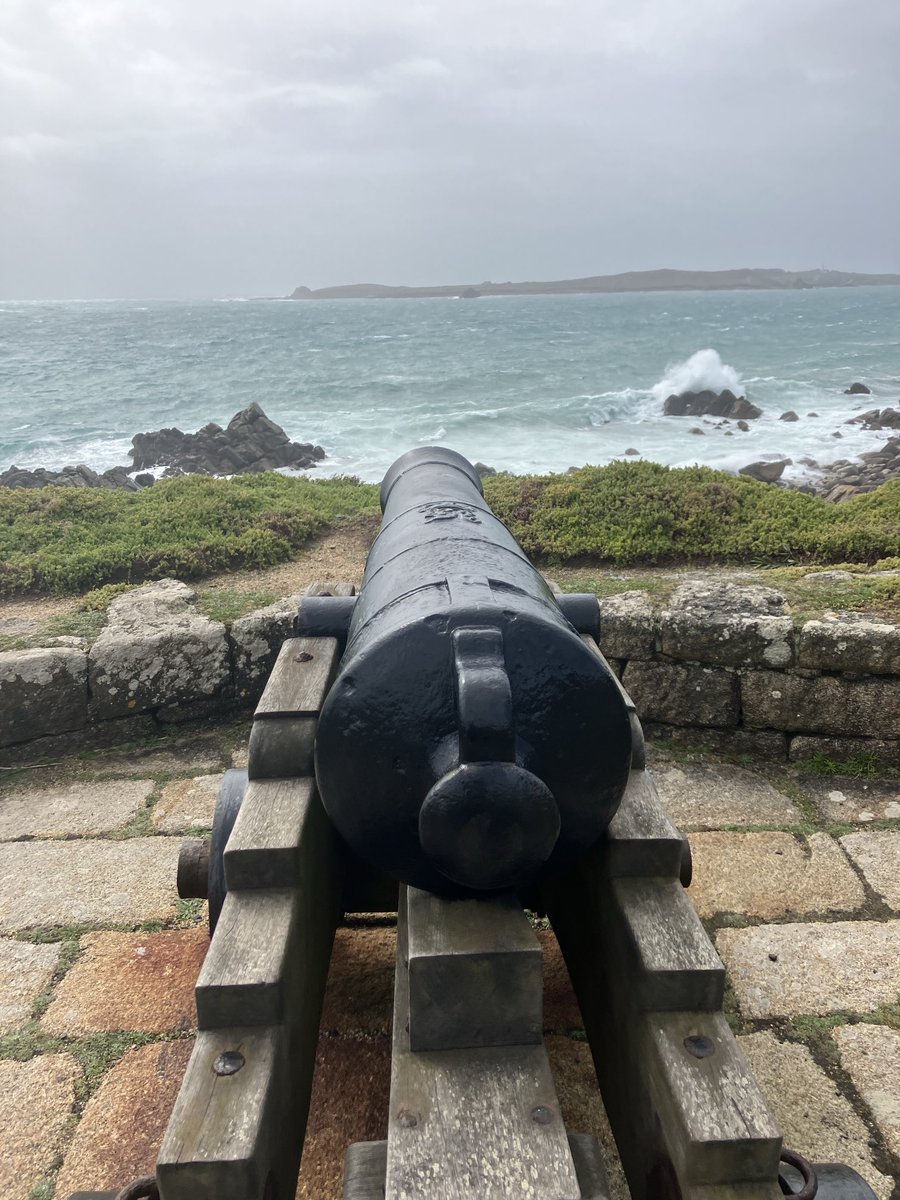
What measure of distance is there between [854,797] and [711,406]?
26963 mm

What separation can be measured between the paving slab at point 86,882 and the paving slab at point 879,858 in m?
2.32

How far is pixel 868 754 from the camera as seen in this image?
3928 mm

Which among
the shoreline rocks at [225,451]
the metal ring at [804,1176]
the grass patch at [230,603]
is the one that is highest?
the metal ring at [804,1176]

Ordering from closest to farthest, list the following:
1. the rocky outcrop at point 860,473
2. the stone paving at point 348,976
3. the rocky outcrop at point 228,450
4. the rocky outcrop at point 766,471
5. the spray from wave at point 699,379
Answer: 1. the stone paving at point 348,976
2. the rocky outcrop at point 860,473
3. the rocky outcrop at point 766,471
4. the rocky outcrop at point 228,450
5. the spray from wave at point 699,379

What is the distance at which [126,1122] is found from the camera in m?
2.21

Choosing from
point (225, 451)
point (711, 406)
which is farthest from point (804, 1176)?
point (711, 406)

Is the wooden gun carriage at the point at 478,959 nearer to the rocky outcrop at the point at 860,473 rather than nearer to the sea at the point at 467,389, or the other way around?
the rocky outcrop at the point at 860,473

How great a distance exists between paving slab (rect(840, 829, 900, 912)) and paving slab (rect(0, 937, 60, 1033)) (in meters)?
2.61

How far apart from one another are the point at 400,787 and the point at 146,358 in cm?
6003

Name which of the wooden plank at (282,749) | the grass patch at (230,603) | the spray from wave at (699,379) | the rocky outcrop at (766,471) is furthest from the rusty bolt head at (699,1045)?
the spray from wave at (699,379)

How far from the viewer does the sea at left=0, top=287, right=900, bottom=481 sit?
24.2 meters

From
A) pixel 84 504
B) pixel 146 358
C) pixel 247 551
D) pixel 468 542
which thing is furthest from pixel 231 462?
pixel 146 358

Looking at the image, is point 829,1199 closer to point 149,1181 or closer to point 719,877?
point 149,1181

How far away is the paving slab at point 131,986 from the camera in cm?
254
